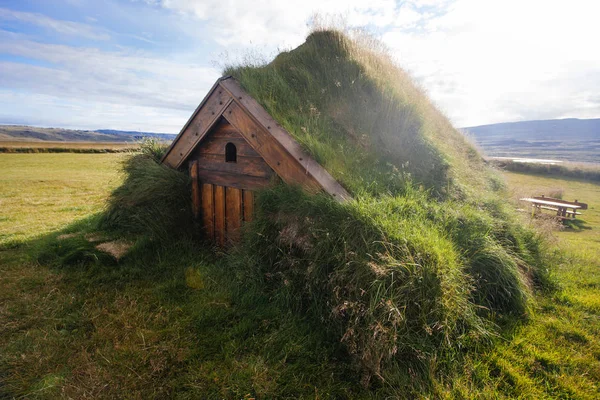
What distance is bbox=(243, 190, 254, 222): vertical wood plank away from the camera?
475cm

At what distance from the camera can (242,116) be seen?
443cm

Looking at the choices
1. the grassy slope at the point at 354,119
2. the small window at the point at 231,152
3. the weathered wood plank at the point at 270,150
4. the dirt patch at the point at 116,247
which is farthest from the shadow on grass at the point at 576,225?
the dirt patch at the point at 116,247

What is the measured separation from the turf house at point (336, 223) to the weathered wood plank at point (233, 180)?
0.03 meters

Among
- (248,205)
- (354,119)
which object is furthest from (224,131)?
(354,119)

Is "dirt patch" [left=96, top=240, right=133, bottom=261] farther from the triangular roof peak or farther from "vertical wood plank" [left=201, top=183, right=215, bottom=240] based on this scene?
the triangular roof peak

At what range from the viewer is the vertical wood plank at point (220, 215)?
5.19 m

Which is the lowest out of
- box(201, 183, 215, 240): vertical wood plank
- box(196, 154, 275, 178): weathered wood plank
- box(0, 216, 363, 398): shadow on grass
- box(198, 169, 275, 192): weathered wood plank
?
box(0, 216, 363, 398): shadow on grass

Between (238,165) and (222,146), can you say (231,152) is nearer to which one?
(222,146)

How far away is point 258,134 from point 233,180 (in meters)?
1.08

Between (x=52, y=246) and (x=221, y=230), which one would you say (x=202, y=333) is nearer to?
(x=221, y=230)

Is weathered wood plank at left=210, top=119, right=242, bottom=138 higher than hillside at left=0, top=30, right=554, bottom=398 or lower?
higher

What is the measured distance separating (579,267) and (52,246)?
9434 millimetres

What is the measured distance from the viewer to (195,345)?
9.88ft

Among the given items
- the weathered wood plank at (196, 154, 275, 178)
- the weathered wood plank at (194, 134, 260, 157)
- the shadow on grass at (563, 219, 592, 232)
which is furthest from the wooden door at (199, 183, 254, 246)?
the shadow on grass at (563, 219, 592, 232)
